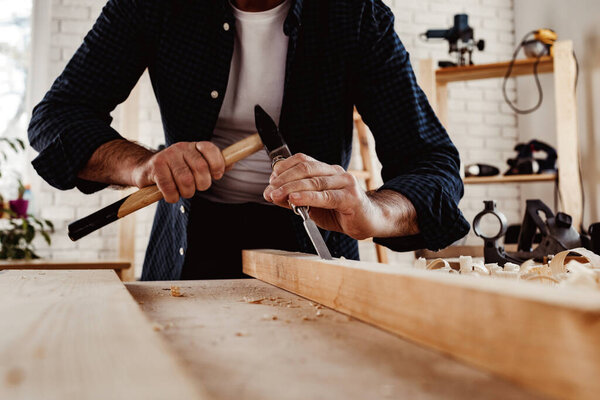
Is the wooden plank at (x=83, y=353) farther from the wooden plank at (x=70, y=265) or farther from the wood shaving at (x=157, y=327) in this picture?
the wooden plank at (x=70, y=265)

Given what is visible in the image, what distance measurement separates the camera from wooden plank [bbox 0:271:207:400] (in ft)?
0.91

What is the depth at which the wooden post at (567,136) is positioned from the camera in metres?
2.47

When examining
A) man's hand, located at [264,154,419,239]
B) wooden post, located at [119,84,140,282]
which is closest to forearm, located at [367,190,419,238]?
man's hand, located at [264,154,419,239]

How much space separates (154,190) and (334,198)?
1.04 feet

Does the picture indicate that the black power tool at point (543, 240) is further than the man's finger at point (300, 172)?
Yes

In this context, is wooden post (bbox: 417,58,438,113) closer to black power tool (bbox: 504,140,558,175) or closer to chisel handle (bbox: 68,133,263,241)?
black power tool (bbox: 504,140,558,175)

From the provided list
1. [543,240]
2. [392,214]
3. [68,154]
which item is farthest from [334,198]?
[543,240]

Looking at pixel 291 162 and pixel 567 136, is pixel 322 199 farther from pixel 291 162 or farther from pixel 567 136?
pixel 567 136

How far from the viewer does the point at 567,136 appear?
8.20 ft

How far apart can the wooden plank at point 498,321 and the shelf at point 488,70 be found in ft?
7.99

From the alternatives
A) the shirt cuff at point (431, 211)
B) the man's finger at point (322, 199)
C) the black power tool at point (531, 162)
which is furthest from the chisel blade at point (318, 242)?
the black power tool at point (531, 162)

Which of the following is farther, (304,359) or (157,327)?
(157,327)

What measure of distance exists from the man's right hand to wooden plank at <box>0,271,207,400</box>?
30 cm

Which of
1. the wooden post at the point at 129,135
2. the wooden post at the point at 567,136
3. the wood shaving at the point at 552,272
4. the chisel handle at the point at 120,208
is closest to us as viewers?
the wood shaving at the point at 552,272
